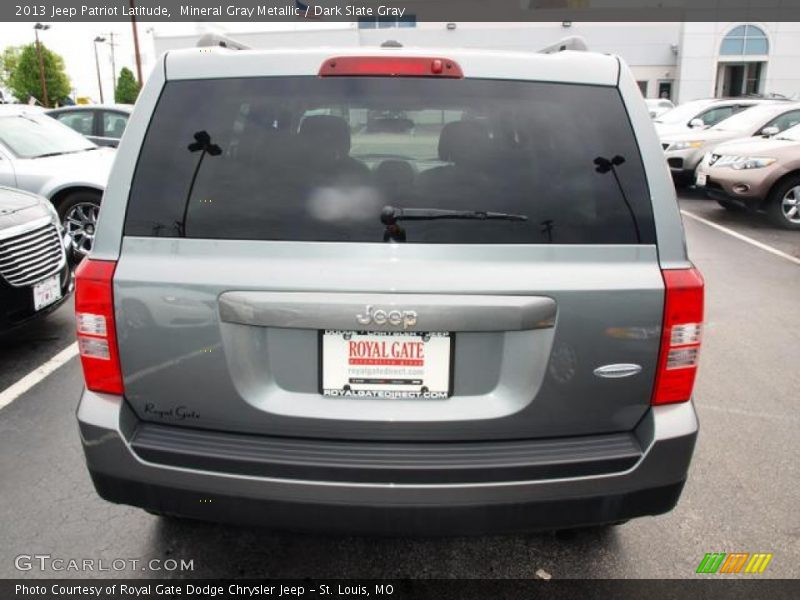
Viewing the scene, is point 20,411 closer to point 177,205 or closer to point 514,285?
point 177,205

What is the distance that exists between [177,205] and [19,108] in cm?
784

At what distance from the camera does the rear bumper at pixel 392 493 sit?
196 cm

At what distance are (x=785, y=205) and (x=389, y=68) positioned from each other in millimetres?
9395

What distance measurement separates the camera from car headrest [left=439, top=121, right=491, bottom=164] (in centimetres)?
204

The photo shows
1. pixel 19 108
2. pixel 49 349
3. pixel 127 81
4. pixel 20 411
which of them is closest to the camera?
pixel 20 411

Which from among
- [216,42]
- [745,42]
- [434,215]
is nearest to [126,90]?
[745,42]

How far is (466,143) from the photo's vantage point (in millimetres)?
2070

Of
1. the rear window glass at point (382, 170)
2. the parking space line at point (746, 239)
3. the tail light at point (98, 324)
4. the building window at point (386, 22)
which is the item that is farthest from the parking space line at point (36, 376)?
the building window at point (386, 22)

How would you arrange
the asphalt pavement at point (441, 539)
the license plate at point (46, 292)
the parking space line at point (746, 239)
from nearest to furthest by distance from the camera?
1. the asphalt pavement at point (441, 539)
2. the license plate at point (46, 292)
3. the parking space line at point (746, 239)

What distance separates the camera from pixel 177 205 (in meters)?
2.00

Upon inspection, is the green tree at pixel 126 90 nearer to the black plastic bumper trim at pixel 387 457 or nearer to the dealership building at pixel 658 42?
the dealership building at pixel 658 42

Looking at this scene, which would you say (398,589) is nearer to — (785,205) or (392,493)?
(392,493)

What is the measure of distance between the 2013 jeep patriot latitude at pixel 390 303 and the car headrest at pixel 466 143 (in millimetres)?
11

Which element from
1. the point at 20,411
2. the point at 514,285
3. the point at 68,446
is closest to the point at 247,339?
the point at 514,285
